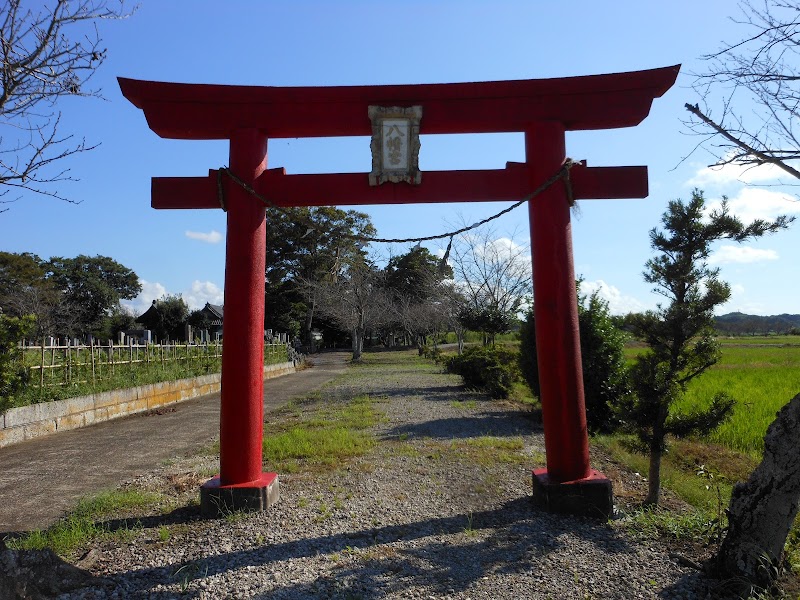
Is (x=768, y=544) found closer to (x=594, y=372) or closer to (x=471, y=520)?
(x=471, y=520)

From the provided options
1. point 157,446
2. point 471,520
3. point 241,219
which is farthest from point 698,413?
point 157,446

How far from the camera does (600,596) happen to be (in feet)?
10.2

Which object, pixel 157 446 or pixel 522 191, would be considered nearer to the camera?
pixel 522 191

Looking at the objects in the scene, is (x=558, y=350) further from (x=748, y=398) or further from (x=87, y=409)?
(x=87, y=409)

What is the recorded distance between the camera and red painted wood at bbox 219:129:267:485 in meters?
4.57

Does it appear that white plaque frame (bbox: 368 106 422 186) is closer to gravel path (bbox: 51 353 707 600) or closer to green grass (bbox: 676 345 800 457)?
gravel path (bbox: 51 353 707 600)

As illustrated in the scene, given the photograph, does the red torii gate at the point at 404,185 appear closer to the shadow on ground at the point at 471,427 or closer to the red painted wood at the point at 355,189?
the red painted wood at the point at 355,189

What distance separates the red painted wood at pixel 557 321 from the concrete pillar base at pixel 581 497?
4.0 inches

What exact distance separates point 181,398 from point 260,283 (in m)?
11.1

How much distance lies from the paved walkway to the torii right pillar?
14.0ft

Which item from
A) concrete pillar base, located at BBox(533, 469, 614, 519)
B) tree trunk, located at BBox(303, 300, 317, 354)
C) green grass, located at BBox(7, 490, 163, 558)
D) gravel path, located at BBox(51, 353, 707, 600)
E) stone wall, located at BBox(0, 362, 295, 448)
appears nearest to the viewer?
gravel path, located at BBox(51, 353, 707, 600)

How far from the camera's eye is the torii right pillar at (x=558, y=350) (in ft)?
14.5

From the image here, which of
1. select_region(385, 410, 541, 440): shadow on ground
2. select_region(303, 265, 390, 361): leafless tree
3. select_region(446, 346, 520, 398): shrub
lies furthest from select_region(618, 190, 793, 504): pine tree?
select_region(303, 265, 390, 361): leafless tree

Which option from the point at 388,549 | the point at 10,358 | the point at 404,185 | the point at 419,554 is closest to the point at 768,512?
the point at 419,554
